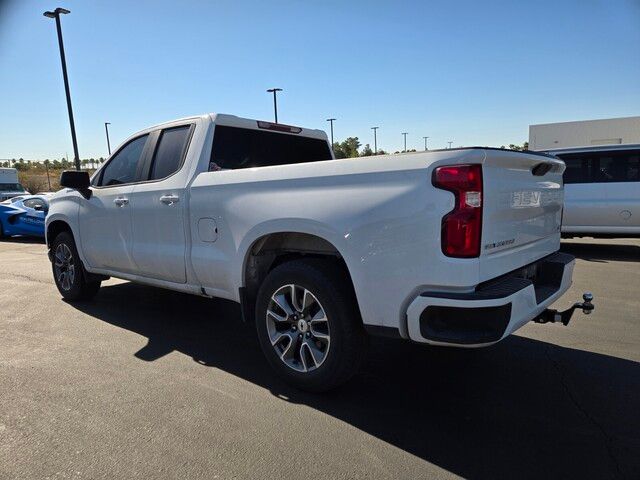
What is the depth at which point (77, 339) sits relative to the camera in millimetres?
4480

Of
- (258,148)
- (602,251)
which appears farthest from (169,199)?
(602,251)

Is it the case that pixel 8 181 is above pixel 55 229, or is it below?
above

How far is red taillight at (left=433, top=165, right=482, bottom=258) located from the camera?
8.24 feet

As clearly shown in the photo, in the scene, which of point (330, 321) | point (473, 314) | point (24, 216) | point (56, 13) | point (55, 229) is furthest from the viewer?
point (56, 13)

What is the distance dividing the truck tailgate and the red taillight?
67 mm

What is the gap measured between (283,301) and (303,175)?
894mm

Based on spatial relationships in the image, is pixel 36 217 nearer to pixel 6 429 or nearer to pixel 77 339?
pixel 77 339

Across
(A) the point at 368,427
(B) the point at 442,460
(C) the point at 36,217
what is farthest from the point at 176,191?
(C) the point at 36,217

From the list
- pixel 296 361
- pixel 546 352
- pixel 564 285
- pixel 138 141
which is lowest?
pixel 546 352

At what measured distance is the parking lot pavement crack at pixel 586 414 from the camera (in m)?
2.43

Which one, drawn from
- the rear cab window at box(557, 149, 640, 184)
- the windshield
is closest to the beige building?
the rear cab window at box(557, 149, 640, 184)

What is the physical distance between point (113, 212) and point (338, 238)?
2.95 meters

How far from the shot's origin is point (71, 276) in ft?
19.0

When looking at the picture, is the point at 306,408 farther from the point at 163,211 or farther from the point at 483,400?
the point at 163,211
